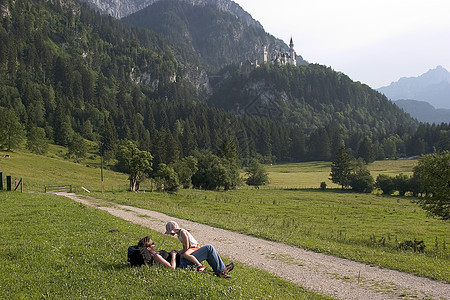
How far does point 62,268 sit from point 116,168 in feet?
374

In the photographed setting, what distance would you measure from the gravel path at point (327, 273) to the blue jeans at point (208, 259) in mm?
2916

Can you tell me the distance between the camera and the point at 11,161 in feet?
269

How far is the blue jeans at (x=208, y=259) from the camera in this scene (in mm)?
12133

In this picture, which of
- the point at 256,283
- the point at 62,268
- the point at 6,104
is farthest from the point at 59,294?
the point at 6,104

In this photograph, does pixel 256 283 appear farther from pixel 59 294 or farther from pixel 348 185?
pixel 348 185

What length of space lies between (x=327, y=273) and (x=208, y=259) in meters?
5.33

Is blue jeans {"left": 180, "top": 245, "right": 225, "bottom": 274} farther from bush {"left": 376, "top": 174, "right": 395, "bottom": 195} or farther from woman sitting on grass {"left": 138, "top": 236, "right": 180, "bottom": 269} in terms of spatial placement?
bush {"left": 376, "top": 174, "right": 395, "bottom": 195}

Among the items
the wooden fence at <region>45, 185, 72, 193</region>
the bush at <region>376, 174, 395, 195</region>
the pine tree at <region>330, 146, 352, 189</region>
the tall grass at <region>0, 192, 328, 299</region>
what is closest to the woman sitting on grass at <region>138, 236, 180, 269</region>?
the tall grass at <region>0, 192, 328, 299</region>

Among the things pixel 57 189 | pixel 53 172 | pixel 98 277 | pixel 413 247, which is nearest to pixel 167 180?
pixel 57 189

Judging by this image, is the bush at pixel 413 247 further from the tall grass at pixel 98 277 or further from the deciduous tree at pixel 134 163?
the deciduous tree at pixel 134 163

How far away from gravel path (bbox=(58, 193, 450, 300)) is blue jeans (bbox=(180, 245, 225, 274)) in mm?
2916

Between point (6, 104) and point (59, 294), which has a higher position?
point (6, 104)

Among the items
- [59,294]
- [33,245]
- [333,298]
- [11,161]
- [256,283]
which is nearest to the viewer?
[59,294]

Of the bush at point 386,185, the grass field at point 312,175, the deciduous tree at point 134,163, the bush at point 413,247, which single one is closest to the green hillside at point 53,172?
the deciduous tree at point 134,163
